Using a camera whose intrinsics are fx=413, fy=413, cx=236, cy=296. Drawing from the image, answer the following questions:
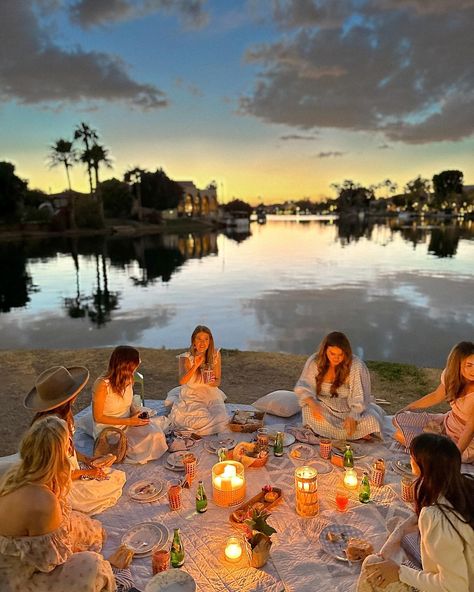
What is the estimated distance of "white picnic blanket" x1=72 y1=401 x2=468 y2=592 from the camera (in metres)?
3.03

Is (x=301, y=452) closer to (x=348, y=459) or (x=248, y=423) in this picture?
(x=348, y=459)

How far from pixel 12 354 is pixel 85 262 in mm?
23267

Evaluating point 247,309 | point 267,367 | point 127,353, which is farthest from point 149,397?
point 247,309

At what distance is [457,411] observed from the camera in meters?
4.52

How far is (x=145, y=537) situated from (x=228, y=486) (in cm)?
81

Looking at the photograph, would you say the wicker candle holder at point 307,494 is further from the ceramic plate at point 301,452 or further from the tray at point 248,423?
the tray at point 248,423

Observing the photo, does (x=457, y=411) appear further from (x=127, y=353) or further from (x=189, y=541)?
(x=127, y=353)

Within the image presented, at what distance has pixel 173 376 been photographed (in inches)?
346

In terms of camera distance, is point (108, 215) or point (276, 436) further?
point (108, 215)

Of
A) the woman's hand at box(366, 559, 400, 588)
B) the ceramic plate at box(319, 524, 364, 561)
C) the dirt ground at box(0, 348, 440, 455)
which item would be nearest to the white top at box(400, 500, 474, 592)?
the woman's hand at box(366, 559, 400, 588)

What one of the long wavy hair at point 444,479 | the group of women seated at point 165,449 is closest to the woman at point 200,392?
the group of women seated at point 165,449

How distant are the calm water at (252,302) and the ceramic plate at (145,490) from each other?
7.36 metres

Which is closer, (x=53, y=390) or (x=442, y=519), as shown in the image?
(x=442, y=519)

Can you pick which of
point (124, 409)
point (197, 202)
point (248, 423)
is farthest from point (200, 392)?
point (197, 202)
